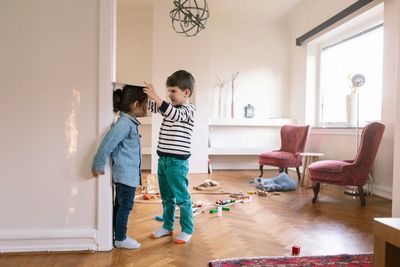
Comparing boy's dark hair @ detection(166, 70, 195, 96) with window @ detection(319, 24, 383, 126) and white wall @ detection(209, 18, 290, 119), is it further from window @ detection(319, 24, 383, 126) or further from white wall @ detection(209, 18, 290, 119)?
white wall @ detection(209, 18, 290, 119)

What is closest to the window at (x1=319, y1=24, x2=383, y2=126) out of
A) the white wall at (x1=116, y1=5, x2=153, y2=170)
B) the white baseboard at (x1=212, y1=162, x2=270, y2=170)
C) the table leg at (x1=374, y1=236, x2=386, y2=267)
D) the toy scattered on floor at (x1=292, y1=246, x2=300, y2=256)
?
the white baseboard at (x1=212, y1=162, x2=270, y2=170)

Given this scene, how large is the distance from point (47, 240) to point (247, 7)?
4600mm

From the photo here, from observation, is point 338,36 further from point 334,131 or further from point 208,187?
point 208,187

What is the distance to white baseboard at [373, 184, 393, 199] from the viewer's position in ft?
10.6

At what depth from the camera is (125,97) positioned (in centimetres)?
181

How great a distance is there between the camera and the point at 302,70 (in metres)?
5.20

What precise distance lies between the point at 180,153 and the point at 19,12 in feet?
3.85

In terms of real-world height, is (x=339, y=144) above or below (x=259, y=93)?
below

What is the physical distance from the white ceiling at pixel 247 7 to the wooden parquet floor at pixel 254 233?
320 cm

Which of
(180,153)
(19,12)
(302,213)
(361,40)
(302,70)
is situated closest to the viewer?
(19,12)

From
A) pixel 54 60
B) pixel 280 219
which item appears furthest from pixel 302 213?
pixel 54 60

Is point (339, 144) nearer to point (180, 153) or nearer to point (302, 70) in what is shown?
point (302, 70)

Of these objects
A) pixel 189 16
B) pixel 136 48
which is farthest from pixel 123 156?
pixel 136 48

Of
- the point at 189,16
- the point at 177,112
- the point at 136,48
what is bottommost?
the point at 177,112
